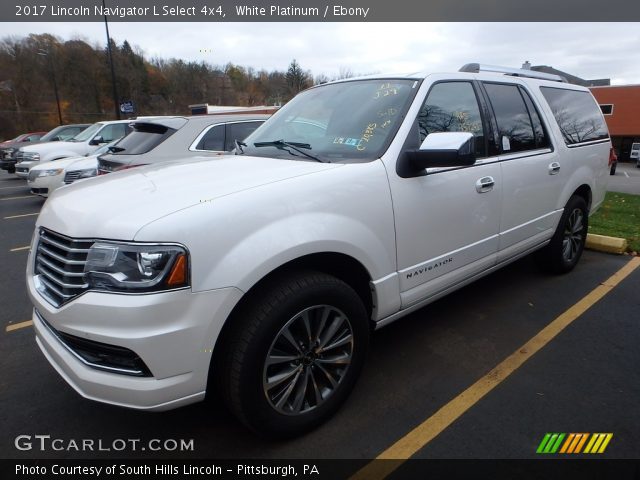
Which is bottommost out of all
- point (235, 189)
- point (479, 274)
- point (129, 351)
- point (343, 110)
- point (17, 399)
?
point (17, 399)

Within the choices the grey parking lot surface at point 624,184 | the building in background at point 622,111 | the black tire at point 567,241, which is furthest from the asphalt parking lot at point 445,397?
the building in background at point 622,111

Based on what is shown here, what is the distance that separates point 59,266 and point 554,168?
3.88 meters

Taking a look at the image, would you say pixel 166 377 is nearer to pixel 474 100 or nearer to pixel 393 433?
pixel 393 433

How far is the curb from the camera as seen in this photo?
5199 mm

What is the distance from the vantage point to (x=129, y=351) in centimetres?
Result: 179

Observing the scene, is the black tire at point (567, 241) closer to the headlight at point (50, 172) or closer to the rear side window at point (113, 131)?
the headlight at point (50, 172)

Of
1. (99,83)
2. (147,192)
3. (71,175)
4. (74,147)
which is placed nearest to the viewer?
(147,192)

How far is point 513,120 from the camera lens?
3.56 metres

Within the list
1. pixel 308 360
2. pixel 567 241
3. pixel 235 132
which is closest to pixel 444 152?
pixel 308 360

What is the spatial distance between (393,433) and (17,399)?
2.36m

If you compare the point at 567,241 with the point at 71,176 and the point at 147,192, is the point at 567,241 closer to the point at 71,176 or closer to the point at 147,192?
the point at 147,192

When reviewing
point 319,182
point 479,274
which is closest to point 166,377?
point 319,182

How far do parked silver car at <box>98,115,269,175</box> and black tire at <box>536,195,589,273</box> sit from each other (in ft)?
13.1

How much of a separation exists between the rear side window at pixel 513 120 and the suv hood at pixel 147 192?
5.72 ft
